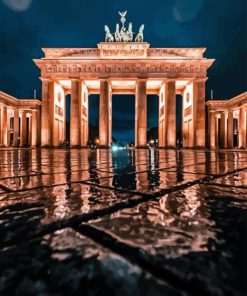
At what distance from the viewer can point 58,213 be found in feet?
2.94

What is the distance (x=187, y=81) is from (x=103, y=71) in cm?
1087

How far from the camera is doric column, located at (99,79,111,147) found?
24.2m

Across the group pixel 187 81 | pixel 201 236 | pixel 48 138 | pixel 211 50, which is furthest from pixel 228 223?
pixel 211 50

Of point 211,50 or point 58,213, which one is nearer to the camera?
point 58,213

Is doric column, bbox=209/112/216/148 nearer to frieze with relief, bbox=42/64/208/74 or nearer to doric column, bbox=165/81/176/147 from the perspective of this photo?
frieze with relief, bbox=42/64/208/74

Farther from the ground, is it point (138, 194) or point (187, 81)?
point (187, 81)

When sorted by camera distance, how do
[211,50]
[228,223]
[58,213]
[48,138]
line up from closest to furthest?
[228,223], [58,213], [48,138], [211,50]

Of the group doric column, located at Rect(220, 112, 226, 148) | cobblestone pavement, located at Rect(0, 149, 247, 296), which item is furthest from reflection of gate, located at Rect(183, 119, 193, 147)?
cobblestone pavement, located at Rect(0, 149, 247, 296)

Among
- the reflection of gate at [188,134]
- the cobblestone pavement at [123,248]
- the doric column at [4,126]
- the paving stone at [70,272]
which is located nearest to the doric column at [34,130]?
the doric column at [4,126]

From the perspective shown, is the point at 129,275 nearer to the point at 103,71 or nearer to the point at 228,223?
the point at 228,223

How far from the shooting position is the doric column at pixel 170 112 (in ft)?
79.8

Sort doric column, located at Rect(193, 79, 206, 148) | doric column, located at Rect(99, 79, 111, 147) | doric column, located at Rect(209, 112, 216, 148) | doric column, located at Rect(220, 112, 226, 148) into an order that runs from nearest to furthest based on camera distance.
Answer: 1. doric column, located at Rect(193, 79, 206, 148)
2. doric column, located at Rect(99, 79, 111, 147)
3. doric column, located at Rect(209, 112, 216, 148)
4. doric column, located at Rect(220, 112, 226, 148)

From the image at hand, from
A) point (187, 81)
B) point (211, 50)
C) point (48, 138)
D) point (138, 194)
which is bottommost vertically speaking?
point (138, 194)

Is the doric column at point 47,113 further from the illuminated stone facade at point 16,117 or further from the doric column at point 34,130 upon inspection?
the doric column at point 34,130
